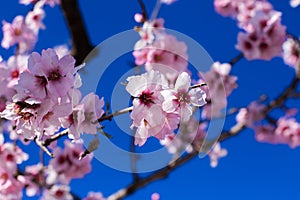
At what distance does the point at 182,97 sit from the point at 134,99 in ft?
0.47

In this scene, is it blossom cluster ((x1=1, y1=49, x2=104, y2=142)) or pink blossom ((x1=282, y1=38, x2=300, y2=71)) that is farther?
pink blossom ((x1=282, y1=38, x2=300, y2=71))

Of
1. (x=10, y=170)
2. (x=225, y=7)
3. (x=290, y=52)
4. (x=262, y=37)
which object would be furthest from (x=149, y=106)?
(x=225, y=7)

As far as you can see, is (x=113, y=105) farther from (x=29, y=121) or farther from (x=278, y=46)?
(x=278, y=46)

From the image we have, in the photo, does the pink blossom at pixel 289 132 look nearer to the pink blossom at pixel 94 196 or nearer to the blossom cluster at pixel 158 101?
the pink blossom at pixel 94 196

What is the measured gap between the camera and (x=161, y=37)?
284 centimetres

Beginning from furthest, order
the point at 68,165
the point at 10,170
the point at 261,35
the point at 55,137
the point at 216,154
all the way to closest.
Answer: the point at 216,154, the point at 68,165, the point at 261,35, the point at 10,170, the point at 55,137

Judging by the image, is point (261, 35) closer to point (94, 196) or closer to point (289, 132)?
point (289, 132)

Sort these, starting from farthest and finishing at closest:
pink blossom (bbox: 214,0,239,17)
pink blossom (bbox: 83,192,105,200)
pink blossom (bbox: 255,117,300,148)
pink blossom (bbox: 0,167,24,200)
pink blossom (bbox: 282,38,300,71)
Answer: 1. pink blossom (bbox: 255,117,300,148)
2. pink blossom (bbox: 214,0,239,17)
3. pink blossom (bbox: 83,192,105,200)
4. pink blossom (bbox: 282,38,300,71)
5. pink blossom (bbox: 0,167,24,200)

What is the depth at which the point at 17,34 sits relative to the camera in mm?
3719

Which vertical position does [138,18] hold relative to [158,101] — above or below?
above

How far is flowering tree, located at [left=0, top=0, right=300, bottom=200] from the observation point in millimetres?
1175

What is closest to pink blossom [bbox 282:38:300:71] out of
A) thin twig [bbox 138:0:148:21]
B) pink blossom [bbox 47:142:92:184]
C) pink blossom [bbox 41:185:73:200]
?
thin twig [bbox 138:0:148:21]

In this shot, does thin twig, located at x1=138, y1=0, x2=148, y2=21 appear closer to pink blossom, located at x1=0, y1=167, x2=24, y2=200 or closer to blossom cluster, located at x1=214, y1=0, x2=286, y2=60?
blossom cluster, located at x1=214, y1=0, x2=286, y2=60

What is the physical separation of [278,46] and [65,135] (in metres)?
2.30
